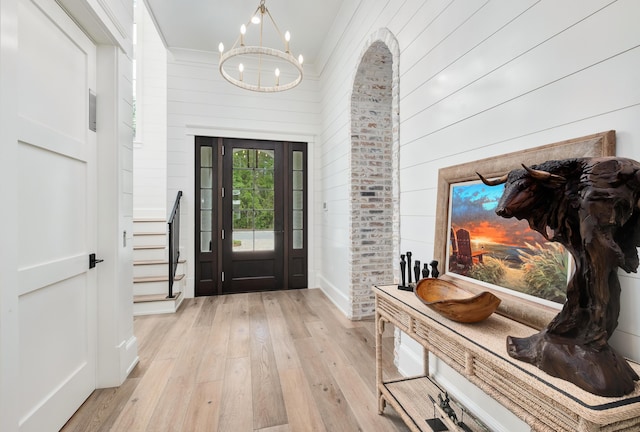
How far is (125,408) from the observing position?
188 cm

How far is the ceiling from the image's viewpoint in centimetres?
342

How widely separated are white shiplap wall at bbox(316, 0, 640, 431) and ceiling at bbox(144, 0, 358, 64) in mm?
949

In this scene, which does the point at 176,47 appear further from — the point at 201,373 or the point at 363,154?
the point at 201,373

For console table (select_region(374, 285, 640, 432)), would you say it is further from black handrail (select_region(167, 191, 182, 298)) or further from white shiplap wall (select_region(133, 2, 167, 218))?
white shiplap wall (select_region(133, 2, 167, 218))

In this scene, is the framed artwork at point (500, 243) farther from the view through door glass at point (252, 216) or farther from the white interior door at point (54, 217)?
the view through door glass at point (252, 216)

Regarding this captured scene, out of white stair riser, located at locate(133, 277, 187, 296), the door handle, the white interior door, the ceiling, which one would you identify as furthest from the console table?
the ceiling

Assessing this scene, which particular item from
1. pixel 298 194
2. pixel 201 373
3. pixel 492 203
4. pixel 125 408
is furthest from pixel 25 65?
pixel 298 194

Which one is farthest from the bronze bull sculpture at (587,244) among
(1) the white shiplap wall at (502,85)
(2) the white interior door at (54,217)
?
(2) the white interior door at (54,217)

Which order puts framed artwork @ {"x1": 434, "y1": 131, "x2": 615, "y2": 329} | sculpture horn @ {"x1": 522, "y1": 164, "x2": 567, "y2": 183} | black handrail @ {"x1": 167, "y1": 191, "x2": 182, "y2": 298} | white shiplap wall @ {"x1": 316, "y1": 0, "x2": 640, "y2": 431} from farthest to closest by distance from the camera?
black handrail @ {"x1": 167, "y1": 191, "x2": 182, "y2": 298}
framed artwork @ {"x1": 434, "y1": 131, "x2": 615, "y2": 329}
white shiplap wall @ {"x1": 316, "y1": 0, "x2": 640, "y2": 431}
sculpture horn @ {"x1": 522, "y1": 164, "x2": 567, "y2": 183}

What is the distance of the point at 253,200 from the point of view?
15.0 ft

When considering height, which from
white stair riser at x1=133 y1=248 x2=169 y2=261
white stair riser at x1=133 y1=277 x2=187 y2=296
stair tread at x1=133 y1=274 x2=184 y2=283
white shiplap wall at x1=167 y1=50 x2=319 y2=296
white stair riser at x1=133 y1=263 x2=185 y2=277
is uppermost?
white shiplap wall at x1=167 y1=50 x2=319 y2=296

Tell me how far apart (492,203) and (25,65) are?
2.47m

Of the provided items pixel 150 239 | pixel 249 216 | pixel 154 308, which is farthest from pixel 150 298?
pixel 249 216

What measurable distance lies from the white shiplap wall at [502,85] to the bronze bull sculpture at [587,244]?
0.24m
